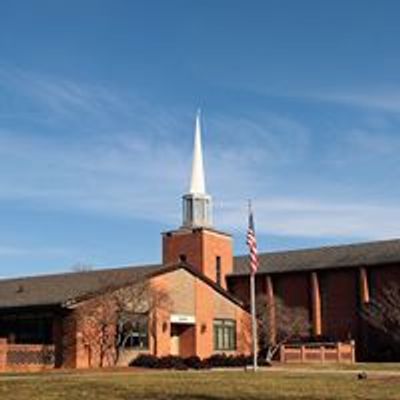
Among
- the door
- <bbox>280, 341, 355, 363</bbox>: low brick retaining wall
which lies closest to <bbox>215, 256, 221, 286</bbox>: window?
<bbox>280, 341, 355, 363</bbox>: low brick retaining wall

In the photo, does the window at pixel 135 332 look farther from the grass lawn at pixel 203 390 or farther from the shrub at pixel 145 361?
the grass lawn at pixel 203 390

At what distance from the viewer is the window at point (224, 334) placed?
57.7 meters

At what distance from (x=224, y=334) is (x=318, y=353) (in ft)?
22.1

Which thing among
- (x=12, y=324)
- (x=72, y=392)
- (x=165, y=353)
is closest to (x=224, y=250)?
(x=165, y=353)

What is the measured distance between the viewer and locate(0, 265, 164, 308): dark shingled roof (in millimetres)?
47594

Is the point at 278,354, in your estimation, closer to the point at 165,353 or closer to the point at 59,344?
the point at 165,353

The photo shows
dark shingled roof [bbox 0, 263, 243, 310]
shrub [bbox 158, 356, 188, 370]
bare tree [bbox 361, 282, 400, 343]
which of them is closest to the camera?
shrub [bbox 158, 356, 188, 370]

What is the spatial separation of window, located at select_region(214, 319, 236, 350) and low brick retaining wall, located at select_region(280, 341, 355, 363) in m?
3.99

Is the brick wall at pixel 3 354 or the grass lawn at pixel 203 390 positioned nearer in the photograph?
the grass lawn at pixel 203 390

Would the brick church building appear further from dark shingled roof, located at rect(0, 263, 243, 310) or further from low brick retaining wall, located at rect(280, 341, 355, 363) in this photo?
low brick retaining wall, located at rect(280, 341, 355, 363)

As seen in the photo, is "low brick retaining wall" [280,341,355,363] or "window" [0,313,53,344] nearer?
"window" [0,313,53,344]

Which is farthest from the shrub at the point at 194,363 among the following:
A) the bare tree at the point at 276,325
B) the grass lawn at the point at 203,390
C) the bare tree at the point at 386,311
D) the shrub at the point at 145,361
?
the bare tree at the point at 386,311

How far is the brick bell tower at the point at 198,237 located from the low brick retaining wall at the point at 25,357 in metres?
24.9

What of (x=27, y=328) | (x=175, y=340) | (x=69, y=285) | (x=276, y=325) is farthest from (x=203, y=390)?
(x=276, y=325)
